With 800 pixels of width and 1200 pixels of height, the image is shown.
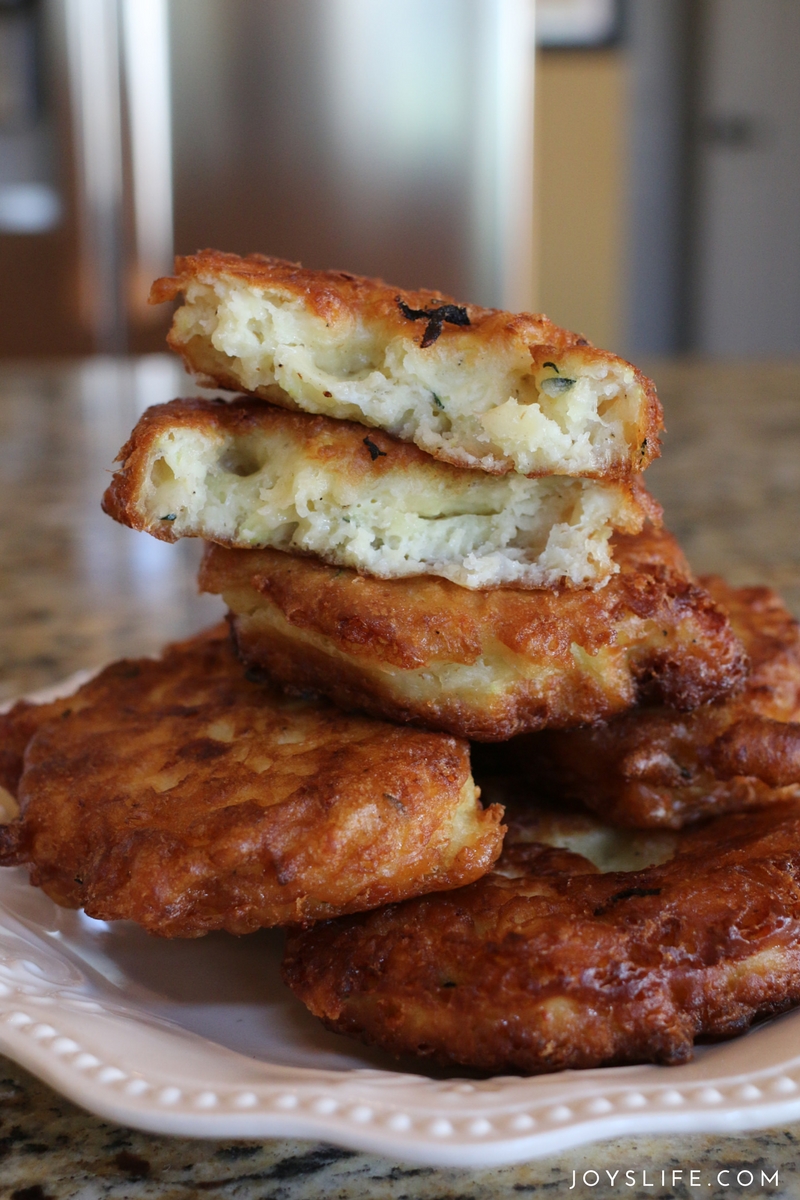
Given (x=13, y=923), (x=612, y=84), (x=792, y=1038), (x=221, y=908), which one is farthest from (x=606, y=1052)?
(x=612, y=84)

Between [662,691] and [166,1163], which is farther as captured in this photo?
[662,691]

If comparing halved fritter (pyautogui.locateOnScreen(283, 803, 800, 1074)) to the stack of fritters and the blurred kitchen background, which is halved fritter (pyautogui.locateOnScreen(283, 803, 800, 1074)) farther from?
the blurred kitchen background

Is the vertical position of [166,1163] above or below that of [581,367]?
below

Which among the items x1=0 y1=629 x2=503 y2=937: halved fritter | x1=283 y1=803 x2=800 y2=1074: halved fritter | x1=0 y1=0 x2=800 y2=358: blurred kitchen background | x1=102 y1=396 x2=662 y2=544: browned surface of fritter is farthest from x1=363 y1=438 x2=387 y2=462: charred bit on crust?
x1=0 y1=0 x2=800 y2=358: blurred kitchen background

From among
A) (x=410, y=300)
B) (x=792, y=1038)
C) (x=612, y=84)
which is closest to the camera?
(x=792, y=1038)

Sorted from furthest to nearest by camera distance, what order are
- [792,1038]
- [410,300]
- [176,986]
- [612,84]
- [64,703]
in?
[612,84], [64,703], [410,300], [176,986], [792,1038]

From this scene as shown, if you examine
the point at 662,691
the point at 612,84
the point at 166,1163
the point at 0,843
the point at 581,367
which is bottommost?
the point at 166,1163

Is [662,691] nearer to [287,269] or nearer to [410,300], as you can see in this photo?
[410,300]
